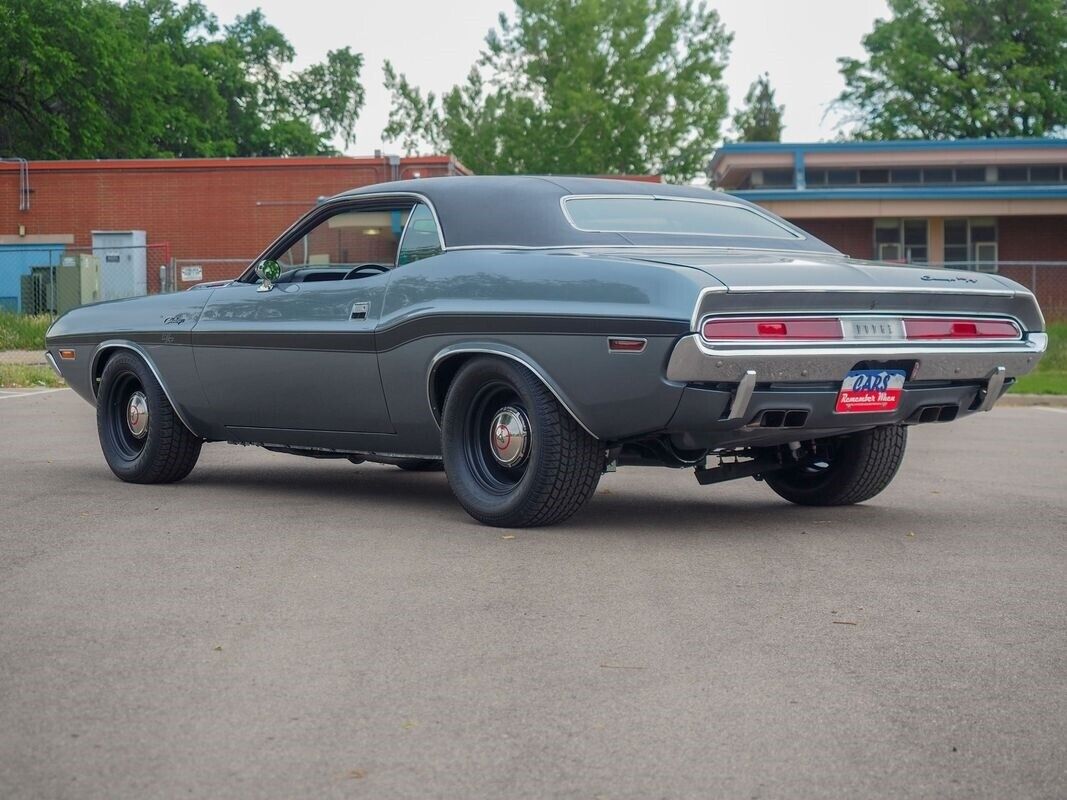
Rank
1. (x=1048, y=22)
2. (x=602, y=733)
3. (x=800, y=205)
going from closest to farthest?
1. (x=602, y=733)
2. (x=800, y=205)
3. (x=1048, y=22)

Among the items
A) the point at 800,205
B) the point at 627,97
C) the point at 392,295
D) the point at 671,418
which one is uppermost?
the point at 627,97

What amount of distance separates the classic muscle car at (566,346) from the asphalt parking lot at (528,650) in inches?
13.3

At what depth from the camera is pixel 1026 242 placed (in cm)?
4219

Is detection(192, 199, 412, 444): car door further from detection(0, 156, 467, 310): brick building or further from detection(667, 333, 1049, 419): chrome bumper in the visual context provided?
detection(0, 156, 467, 310): brick building

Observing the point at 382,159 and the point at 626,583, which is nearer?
the point at 626,583

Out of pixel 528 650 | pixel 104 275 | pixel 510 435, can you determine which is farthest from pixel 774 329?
pixel 104 275

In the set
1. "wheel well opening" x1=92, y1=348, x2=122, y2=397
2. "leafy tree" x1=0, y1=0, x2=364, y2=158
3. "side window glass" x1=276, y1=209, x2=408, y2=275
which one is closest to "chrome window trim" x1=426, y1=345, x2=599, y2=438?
"side window glass" x1=276, y1=209, x2=408, y2=275

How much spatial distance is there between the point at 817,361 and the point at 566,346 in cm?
96

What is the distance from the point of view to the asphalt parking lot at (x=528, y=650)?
3.40 meters

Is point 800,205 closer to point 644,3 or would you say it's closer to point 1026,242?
point 1026,242

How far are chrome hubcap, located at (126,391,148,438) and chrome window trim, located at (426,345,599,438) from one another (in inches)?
86.7

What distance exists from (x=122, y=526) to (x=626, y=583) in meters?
2.44

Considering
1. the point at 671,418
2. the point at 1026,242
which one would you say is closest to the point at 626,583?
the point at 671,418

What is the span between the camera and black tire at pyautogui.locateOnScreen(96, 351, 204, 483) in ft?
27.6
